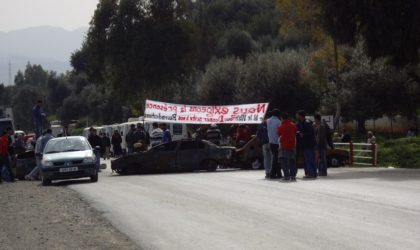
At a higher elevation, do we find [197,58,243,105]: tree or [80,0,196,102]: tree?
[80,0,196,102]: tree

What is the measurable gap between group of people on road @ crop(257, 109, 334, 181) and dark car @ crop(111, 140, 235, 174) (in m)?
5.76

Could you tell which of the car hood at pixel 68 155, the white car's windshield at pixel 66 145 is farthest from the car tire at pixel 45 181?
the white car's windshield at pixel 66 145

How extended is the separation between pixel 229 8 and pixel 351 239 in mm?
93526

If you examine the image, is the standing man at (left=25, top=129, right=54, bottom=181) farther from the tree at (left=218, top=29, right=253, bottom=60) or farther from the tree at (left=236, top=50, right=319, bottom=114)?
the tree at (left=218, top=29, right=253, bottom=60)

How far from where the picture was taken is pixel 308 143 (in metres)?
21.9

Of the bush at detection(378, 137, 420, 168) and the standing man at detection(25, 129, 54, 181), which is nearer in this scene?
the standing man at detection(25, 129, 54, 181)

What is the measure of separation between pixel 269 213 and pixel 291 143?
7.84 meters

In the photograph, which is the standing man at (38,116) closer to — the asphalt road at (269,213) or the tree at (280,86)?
the asphalt road at (269,213)

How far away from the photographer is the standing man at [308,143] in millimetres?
21547

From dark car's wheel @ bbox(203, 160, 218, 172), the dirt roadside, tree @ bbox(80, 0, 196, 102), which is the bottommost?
the dirt roadside

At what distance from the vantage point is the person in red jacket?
20719mm

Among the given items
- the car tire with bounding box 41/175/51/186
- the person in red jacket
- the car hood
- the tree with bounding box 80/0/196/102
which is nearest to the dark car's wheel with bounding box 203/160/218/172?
the car hood

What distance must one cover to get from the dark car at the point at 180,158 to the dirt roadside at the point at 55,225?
8.41 metres

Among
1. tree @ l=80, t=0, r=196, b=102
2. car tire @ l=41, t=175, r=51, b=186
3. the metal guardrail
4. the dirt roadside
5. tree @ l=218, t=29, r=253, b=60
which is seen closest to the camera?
the dirt roadside
